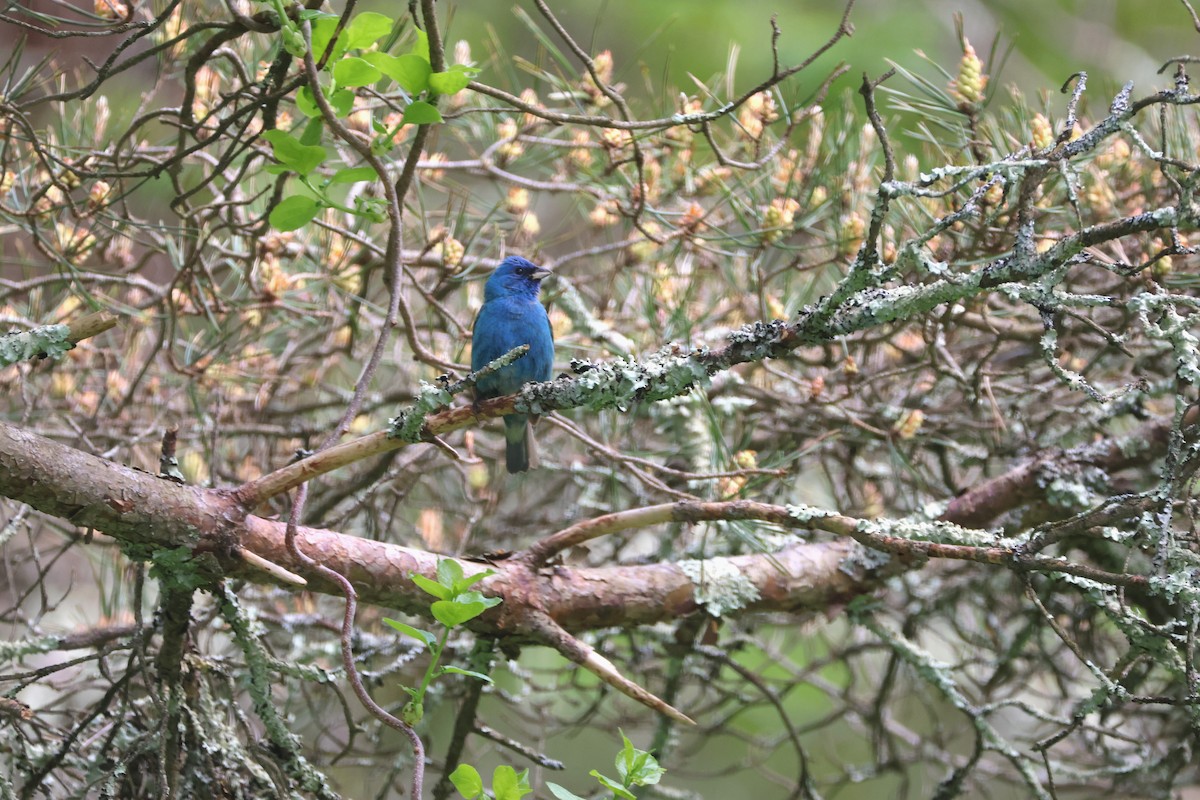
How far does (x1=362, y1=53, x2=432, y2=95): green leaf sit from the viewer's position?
2070 millimetres

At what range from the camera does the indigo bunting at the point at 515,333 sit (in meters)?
3.51

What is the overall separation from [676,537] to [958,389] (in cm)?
118

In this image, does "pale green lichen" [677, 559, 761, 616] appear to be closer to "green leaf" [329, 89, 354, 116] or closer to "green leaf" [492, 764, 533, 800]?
"green leaf" [492, 764, 533, 800]

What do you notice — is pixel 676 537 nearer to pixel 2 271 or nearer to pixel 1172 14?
pixel 2 271

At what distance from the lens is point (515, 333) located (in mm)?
3580

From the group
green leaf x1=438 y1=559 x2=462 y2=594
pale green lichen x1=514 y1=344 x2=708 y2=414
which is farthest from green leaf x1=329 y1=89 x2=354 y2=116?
green leaf x1=438 y1=559 x2=462 y2=594

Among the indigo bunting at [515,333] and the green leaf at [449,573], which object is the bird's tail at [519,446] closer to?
the indigo bunting at [515,333]

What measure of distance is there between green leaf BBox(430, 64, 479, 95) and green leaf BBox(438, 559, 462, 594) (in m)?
0.96

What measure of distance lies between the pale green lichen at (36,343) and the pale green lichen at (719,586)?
1739 mm

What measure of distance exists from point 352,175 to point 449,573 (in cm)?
85

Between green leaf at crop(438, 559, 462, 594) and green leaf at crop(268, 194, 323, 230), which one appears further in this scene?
green leaf at crop(268, 194, 323, 230)

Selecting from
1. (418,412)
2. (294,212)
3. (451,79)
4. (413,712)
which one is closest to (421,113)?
(451,79)

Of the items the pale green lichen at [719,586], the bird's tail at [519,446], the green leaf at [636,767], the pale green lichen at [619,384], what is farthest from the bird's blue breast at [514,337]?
the green leaf at [636,767]

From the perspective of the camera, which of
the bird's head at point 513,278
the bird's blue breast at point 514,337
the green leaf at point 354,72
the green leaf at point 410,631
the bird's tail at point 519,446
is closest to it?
the green leaf at point 410,631
